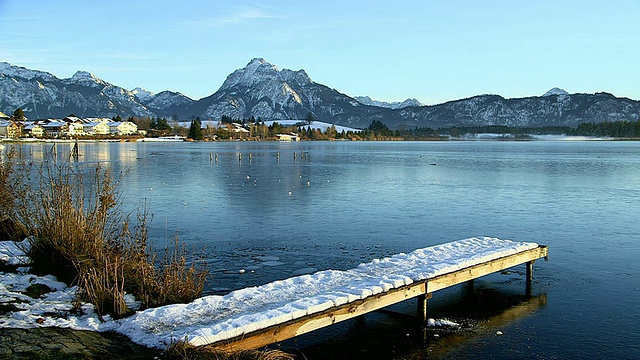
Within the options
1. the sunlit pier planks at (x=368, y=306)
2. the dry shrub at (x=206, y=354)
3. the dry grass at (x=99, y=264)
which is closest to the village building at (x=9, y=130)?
the dry grass at (x=99, y=264)

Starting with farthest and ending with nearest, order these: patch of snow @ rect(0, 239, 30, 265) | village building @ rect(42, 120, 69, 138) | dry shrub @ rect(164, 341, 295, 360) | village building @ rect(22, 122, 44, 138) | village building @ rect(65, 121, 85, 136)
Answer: village building @ rect(65, 121, 85, 136) < village building @ rect(42, 120, 69, 138) < village building @ rect(22, 122, 44, 138) < patch of snow @ rect(0, 239, 30, 265) < dry shrub @ rect(164, 341, 295, 360)

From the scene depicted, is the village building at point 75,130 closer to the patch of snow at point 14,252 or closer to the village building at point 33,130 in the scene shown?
the village building at point 33,130

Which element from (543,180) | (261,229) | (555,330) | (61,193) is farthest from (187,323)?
(543,180)

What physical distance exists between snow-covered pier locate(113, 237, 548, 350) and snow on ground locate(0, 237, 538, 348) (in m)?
0.02

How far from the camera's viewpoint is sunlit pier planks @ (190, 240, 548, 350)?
7.93 metres

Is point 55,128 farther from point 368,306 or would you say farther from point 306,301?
point 368,306

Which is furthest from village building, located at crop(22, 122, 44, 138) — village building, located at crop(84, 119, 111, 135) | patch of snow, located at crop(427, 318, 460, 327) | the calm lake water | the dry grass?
patch of snow, located at crop(427, 318, 460, 327)

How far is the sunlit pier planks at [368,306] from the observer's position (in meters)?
7.93

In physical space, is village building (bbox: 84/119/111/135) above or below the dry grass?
above

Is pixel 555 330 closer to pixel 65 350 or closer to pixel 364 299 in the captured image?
pixel 364 299

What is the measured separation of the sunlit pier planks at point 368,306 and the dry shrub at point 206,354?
0.23 metres

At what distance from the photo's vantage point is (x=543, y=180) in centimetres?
3669

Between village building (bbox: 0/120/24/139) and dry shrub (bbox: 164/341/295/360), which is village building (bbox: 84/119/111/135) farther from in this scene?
dry shrub (bbox: 164/341/295/360)

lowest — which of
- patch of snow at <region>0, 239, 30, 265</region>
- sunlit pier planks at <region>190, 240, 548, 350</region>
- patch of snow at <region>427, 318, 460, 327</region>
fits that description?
patch of snow at <region>427, 318, 460, 327</region>
